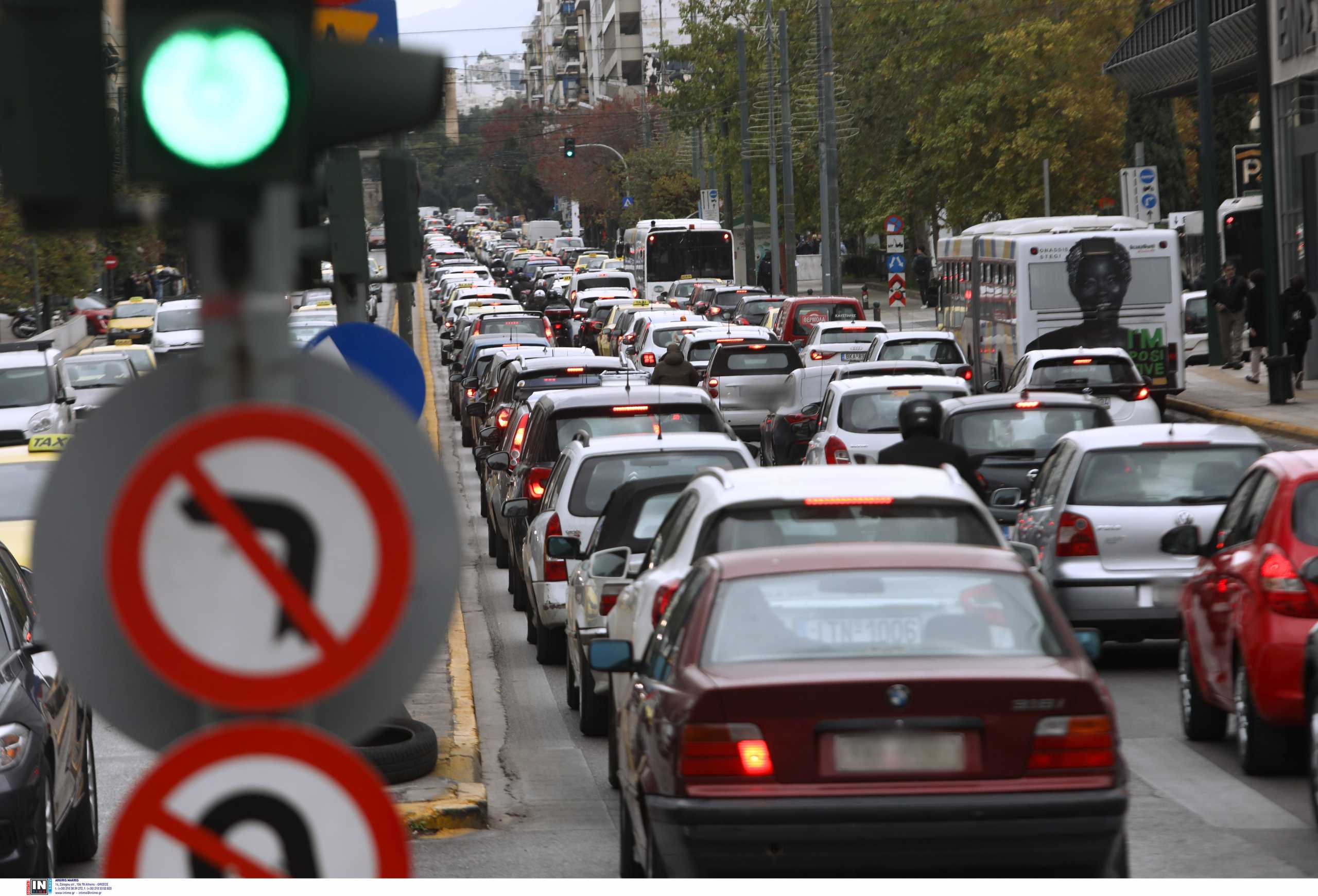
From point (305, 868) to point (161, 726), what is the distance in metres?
0.33

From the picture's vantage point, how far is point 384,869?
337 cm

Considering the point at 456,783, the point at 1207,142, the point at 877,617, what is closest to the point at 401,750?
the point at 456,783

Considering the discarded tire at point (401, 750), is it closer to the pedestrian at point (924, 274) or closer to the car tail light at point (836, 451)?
the car tail light at point (836, 451)

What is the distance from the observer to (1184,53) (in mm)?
43219

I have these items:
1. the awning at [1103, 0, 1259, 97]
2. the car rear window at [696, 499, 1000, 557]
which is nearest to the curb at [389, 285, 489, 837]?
the car rear window at [696, 499, 1000, 557]

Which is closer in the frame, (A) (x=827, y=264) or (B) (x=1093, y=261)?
(B) (x=1093, y=261)

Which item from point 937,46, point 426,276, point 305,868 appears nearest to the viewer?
point 305,868

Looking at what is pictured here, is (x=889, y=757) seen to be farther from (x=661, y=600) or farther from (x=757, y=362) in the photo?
(x=757, y=362)

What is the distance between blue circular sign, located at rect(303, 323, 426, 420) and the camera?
31.5ft

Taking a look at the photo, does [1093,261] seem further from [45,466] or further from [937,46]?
[937,46]

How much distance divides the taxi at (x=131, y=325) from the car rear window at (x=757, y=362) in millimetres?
23839

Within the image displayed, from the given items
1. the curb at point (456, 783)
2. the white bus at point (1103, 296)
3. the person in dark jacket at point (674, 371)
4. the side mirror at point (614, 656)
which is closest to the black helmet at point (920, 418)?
the curb at point (456, 783)

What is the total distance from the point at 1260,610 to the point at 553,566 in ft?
18.4

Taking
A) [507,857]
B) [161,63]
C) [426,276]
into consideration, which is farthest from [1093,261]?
[426,276]
